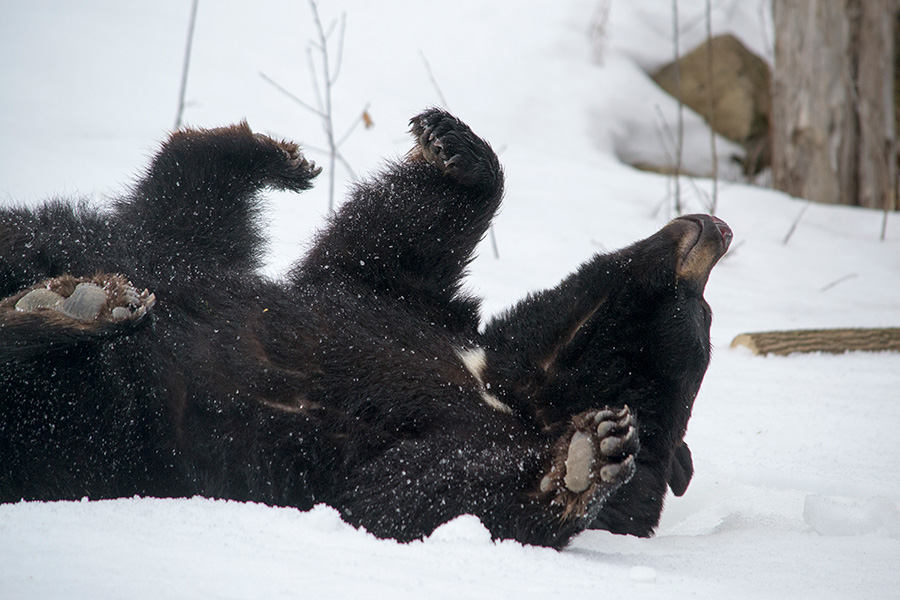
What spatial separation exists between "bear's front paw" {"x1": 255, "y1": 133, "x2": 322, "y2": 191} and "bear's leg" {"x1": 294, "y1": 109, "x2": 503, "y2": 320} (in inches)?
19.8

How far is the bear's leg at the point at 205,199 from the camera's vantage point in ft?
10.3

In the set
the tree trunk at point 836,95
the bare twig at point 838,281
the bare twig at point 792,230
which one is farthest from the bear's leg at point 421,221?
the tree trunk at point 836,95

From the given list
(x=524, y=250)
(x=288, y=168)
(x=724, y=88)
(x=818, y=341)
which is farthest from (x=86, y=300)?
(x=724, y=88)

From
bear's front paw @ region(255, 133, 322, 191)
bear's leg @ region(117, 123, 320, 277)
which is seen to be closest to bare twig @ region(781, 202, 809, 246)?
bear's front paw @ region(255, 133, 322, 191)

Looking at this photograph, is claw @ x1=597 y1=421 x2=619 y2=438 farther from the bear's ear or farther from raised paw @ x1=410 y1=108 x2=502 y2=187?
raised paw @ x1=410 y1=108 x2=502 y2=187

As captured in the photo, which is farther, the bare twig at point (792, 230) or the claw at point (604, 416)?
the bare twig at point (792, 230)

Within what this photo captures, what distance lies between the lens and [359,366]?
270 cm

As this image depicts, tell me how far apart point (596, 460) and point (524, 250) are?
3444 mm

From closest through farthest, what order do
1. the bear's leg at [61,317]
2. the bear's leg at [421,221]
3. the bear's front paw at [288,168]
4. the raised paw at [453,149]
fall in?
the bear's leg at [61,317], the bear's leg at [421,221], the raised paw at [453,149], the bear's front paw at [288,168]

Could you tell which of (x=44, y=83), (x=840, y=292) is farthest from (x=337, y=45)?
(x=840, y=292)

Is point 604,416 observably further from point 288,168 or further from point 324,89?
point 324,89

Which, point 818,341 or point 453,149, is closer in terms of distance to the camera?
point 453,149

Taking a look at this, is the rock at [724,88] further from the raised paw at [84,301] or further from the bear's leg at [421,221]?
the raised paw at [84,301]

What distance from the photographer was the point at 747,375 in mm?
4328
